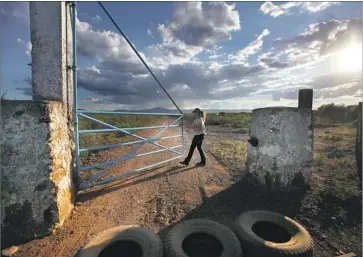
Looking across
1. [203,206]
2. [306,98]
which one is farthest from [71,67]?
[306,98]

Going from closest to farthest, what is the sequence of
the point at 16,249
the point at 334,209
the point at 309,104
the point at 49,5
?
the point at 16,249
the point at 49,5
the point at 334,209
the point at 309,104

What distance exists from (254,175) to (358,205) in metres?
1.79

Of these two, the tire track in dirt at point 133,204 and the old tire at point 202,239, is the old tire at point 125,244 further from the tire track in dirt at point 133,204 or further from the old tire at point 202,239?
the tire track in dirt at point 133,204

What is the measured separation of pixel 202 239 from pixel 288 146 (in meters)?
2.52

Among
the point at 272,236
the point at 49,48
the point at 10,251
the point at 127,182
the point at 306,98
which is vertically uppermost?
the point at 49,48

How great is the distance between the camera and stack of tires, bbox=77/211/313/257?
A: 254 centimetres

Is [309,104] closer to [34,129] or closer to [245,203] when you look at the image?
[245,203]

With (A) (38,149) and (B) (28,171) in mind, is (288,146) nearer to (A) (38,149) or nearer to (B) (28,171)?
(A) (38,149)

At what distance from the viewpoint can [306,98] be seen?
179 inches

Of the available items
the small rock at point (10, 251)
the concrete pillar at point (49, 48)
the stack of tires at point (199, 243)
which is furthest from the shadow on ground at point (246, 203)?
the concrete pillar at point (49, 48)

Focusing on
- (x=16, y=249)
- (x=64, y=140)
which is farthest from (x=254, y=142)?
(x=16, y=249)

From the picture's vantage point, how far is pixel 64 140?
11.4 feet

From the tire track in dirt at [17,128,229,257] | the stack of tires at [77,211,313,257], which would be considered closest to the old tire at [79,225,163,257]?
the stack of tires at [77,211,313,257]

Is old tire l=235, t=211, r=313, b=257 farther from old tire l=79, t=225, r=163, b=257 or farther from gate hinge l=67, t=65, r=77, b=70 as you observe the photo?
gate hinge l=67, t=65, r=77, b=70
